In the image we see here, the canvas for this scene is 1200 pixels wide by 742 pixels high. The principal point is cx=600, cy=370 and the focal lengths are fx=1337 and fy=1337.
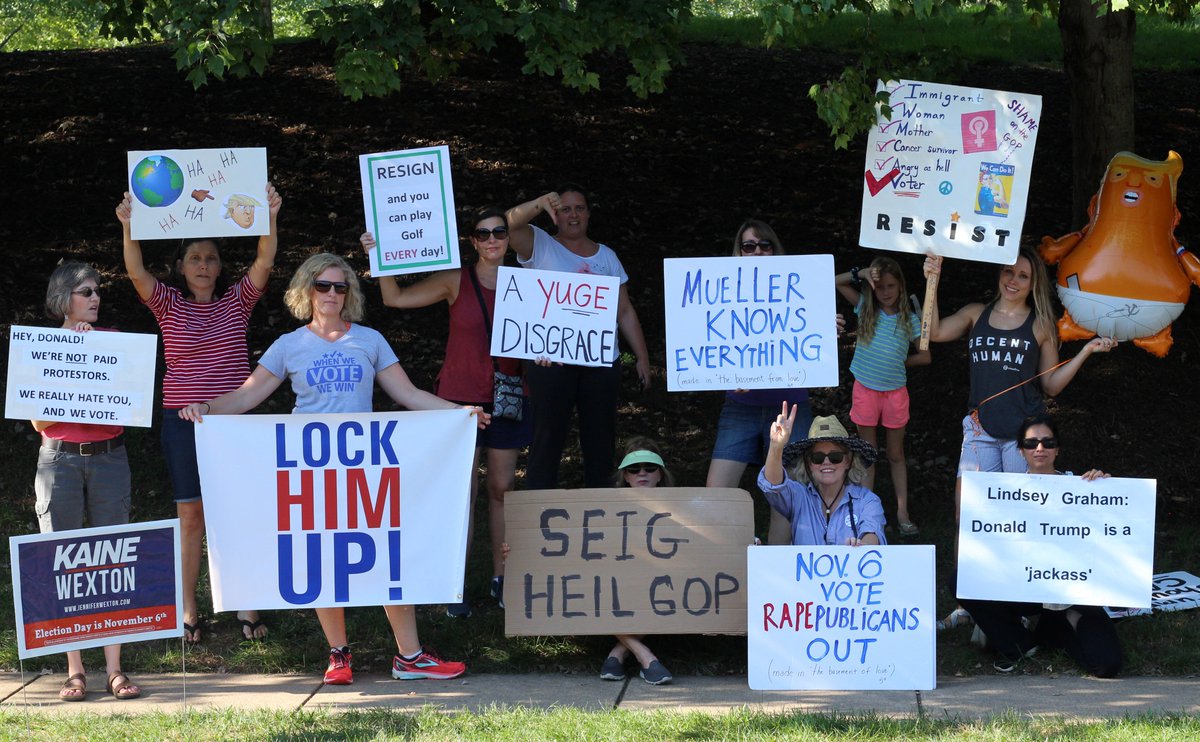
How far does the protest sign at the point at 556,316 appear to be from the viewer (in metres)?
6.35

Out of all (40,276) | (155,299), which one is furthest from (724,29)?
(155,299)

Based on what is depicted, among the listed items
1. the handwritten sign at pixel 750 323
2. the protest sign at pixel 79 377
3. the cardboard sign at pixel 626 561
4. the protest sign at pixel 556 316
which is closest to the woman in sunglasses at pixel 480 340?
the protest sign at pixel 556 316

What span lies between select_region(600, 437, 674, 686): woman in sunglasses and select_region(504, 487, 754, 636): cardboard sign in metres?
0.12

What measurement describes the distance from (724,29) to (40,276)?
9.81 m

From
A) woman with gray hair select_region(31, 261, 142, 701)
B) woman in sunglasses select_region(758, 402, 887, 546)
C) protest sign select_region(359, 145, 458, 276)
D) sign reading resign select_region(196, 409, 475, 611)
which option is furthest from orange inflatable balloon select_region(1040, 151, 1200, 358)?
woman with gray hair select_region(31, 261, 142, 701)

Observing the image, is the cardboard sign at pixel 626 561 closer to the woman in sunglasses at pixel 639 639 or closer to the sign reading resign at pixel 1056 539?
the woman in sunglasses at pixel 639 639

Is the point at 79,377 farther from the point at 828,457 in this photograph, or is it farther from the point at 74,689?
the point at 828,457

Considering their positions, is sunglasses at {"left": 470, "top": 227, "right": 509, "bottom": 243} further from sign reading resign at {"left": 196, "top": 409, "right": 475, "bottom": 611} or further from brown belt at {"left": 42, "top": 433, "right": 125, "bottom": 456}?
brown belt at {"left": 42, "top": 433, "right": 125, "bottom": 456}

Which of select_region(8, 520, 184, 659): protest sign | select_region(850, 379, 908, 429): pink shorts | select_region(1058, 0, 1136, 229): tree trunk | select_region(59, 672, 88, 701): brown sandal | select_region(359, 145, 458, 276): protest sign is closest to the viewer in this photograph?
select_region(8, 520, 184, 659): protest sign

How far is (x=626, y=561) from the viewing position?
596 cm

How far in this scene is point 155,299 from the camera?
20.1 feet

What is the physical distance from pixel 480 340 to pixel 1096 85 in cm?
491

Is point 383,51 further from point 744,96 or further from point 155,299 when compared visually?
point 744,96

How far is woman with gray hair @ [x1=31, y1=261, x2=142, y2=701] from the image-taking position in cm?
566
